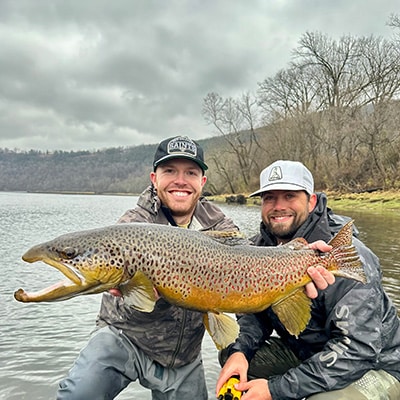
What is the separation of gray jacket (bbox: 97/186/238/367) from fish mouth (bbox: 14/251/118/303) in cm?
69

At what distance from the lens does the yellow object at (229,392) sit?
3111 millimetres

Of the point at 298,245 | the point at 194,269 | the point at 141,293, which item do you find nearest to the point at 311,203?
the point at 298,245

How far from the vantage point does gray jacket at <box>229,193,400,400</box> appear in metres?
2.92

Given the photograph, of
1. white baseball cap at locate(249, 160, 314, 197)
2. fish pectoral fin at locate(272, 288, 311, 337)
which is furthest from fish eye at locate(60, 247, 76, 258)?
white baseball cap at locate(249, 160, 314, 197)

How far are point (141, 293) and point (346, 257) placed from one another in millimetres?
1451

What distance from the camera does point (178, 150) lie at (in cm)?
350

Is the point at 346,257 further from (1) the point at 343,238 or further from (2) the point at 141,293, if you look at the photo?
(2) the point at 141,293

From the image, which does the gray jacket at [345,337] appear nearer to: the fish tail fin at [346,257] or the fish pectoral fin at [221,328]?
the fish tail fin at [346,257]

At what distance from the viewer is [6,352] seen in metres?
5.55

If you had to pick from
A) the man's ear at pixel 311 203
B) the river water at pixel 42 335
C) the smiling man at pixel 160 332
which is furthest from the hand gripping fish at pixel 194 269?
the river water at pixel 42 335

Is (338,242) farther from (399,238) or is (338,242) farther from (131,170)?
(131,170)

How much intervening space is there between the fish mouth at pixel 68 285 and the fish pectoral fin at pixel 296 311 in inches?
49.9

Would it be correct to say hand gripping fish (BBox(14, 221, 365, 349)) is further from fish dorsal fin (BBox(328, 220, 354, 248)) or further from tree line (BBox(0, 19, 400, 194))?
tree line (BBox(0, 19, 400, 194))

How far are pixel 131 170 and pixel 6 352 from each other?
162m
